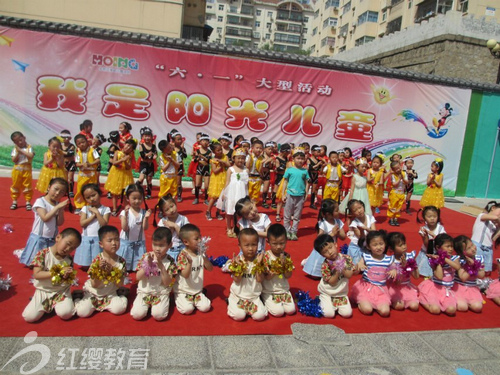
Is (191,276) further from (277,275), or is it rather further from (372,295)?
(372,295)

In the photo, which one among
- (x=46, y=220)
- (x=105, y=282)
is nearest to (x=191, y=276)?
(x=105, y=282)

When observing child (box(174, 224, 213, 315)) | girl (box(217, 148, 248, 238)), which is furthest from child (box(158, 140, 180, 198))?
child (box(174, 224, 213, 315))

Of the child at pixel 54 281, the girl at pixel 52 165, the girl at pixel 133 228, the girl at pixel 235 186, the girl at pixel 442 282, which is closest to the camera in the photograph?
the child at pixel 54 281

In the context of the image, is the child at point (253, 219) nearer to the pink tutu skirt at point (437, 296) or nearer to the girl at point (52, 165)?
the pink tutu skirt at point (437, 296)

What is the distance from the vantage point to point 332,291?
3.88 meters

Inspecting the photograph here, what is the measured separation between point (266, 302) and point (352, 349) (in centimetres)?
90

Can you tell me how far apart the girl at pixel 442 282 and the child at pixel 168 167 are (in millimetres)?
4585

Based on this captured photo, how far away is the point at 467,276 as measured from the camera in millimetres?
4227

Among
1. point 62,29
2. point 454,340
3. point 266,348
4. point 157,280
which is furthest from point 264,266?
point 62,29

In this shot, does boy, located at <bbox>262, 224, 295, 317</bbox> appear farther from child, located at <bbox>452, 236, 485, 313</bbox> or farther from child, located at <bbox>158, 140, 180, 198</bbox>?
child, located at <bbox>158, 140, 180, 198</bbox>

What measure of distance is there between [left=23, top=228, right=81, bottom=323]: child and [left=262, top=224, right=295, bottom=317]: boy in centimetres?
173

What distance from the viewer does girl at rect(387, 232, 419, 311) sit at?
4.06 meters

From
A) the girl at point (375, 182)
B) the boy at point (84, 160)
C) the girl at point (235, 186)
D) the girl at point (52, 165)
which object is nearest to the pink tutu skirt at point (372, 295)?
the girl at point (235, 186)

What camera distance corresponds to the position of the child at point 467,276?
13.9ft
